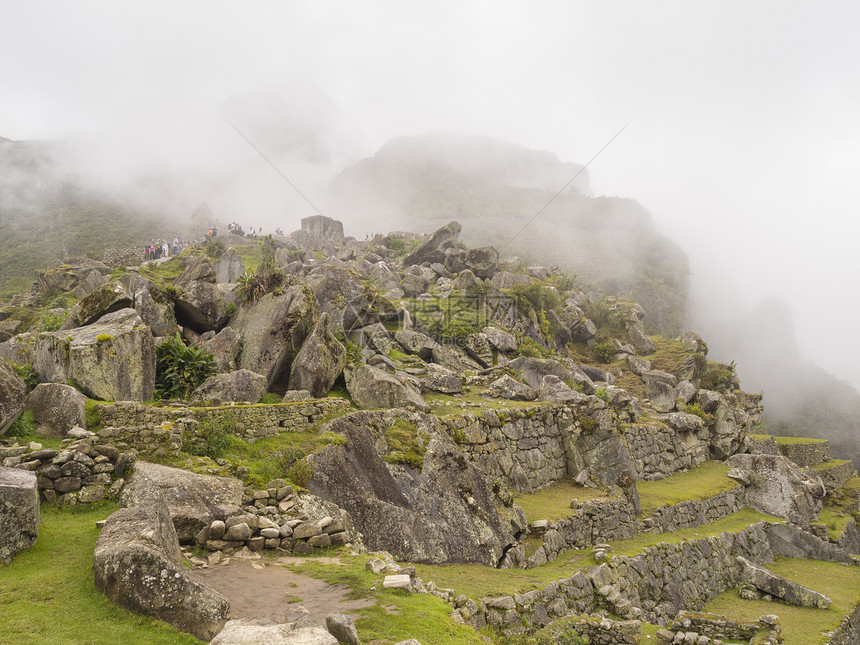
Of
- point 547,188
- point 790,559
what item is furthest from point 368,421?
point 547,188

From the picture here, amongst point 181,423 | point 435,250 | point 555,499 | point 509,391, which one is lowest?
point 555,499

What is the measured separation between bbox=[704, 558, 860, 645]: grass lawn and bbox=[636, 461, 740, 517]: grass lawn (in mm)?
3977

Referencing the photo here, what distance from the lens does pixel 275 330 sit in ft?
62.6

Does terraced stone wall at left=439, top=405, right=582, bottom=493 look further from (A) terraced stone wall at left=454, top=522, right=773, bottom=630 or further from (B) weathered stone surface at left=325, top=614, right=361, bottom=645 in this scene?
(B) weathered stone surface at left=325, top=614, right=361, bottom=645

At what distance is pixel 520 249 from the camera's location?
85.9 meters

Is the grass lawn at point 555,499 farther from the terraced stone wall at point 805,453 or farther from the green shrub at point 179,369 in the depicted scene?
the terraced stone wall at point 805,453

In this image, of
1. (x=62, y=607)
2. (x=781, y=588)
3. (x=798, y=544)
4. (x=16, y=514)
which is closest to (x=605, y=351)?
(x=798, y=544)

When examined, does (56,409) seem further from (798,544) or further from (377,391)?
(798,544)

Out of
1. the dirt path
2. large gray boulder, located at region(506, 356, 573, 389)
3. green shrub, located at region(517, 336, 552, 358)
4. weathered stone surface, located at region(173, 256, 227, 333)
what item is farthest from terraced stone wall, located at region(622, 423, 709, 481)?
the dirt path

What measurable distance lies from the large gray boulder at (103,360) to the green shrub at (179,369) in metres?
1.11

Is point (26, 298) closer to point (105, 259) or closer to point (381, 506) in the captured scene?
point (105, 259)

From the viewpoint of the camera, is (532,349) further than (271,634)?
Yes

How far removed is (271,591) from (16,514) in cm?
368

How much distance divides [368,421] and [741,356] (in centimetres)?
7883
